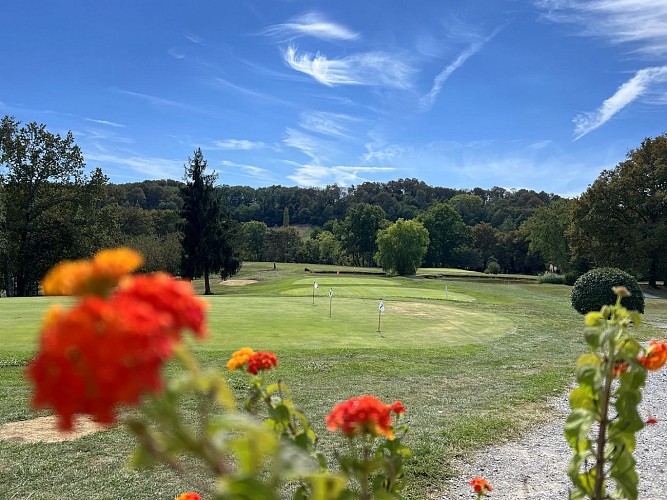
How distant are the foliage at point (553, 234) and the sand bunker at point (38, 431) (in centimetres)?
4790

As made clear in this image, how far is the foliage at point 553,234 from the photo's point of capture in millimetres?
47375

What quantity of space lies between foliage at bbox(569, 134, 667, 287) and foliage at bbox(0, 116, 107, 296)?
117 feet

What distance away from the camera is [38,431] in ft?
19.0

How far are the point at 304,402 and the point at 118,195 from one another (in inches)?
2036

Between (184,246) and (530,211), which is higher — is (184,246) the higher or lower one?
the lower one

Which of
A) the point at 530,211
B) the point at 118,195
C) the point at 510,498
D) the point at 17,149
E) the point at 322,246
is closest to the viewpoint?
the point at 510,498

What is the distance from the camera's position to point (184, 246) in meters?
32.9

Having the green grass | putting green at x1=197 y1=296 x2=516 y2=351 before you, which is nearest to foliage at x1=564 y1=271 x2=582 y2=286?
the green grass

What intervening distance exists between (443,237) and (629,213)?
33390 millimetres

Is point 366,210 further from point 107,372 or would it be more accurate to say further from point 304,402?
point 107,372

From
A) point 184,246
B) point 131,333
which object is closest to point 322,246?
point 184,246

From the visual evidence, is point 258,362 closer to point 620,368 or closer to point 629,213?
point 620,368

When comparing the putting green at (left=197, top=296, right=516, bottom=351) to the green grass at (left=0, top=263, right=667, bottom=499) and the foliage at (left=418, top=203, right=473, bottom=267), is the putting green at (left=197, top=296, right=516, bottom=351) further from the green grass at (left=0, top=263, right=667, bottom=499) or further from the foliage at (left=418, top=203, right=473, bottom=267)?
the foliage at (left=418, top=203, right=473, bottom=267)

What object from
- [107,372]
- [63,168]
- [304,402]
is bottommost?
[304,402]
